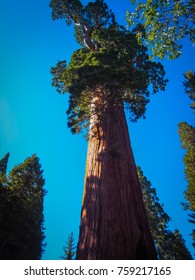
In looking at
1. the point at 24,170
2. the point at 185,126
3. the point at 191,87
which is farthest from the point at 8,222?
the point at 191,87

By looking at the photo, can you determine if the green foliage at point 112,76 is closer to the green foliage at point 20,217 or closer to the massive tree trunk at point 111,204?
the massive tree trunk at point 111,204

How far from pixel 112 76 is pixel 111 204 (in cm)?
475

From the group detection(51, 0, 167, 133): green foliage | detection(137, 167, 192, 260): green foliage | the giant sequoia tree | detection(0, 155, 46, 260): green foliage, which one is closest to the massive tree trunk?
the giant sequoia tree

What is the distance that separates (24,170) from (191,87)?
72.7ft

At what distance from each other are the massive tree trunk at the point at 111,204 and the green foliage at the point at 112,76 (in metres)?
1.62

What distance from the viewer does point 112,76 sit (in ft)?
24.9

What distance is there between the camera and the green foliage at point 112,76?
7629mm

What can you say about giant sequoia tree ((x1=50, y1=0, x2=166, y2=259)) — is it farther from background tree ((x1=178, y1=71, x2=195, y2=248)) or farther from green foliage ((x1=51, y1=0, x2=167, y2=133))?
background tree ((x1=178, y1=71, x2=195, y2=248))

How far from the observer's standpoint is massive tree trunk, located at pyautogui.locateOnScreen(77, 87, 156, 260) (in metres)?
3.95

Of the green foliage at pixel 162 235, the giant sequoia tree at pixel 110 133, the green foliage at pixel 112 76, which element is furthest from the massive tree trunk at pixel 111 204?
the green foliage at pixel 162 235

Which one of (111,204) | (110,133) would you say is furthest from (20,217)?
(111,204)

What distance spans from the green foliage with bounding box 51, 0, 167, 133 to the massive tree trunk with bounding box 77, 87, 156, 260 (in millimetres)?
1619

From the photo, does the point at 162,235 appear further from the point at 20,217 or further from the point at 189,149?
the point at 20,217
